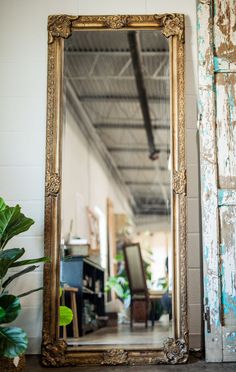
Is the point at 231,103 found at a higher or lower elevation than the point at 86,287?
higher

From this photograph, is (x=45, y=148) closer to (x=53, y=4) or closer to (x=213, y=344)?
(x=53, y=4)

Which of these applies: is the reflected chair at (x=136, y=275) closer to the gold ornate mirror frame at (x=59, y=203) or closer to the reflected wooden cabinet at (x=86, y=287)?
the reflected wooden cabinet at (x=86, y=287)

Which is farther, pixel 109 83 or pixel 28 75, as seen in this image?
pixel 109 83

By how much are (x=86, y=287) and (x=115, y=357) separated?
287 cm

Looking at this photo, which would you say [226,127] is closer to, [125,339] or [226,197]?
[226,197]

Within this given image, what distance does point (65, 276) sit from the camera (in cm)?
573

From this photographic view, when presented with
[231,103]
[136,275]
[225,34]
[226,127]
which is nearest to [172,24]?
[225,34]

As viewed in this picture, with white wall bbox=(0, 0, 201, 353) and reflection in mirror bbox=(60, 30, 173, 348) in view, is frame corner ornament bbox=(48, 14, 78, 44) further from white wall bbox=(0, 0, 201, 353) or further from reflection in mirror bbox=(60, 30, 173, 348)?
reflection in mirror bbox=(60, 30, 173, 348)

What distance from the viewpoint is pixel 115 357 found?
357 centimetres

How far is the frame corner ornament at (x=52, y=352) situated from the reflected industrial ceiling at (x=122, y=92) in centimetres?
325

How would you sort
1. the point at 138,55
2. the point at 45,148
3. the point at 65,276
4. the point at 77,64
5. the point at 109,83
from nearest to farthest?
the point at 45,148
the point at 65,276
the point at 138,55
the point at 77,64
the point at 109,83

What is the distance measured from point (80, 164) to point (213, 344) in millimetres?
5273

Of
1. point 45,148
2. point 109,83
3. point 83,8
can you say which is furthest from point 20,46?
point 109,83

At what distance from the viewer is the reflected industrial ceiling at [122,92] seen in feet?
21.8
